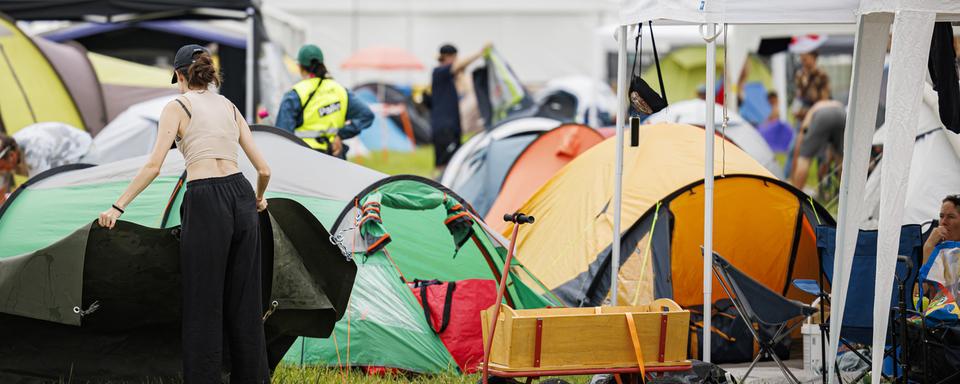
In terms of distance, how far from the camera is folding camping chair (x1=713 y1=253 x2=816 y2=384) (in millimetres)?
5934

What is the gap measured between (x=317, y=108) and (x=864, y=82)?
166 inches

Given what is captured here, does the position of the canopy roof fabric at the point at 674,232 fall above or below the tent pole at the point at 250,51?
below

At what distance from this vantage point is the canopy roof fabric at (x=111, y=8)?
12.1 metres

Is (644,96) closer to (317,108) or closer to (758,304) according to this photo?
(758,304)

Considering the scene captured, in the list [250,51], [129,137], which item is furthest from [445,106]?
[129,137]

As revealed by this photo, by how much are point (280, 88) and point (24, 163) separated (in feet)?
14.4

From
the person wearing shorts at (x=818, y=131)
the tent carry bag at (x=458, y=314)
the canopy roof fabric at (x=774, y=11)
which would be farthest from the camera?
the person wearing shorts at (x=818, y=131)

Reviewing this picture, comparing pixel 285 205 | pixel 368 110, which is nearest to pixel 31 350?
pixel 285 205

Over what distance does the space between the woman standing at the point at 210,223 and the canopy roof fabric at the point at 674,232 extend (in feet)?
8.63

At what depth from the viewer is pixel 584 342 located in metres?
5.15

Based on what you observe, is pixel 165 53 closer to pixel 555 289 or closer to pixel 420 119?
pixel 420 119

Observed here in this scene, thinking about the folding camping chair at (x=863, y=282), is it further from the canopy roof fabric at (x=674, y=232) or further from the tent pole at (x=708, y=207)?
the canopy roof fabric at (x=674, y=232)

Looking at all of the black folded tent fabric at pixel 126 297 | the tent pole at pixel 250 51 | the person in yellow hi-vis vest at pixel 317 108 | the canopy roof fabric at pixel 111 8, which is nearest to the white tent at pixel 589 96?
the tent pole at pixel 250 51

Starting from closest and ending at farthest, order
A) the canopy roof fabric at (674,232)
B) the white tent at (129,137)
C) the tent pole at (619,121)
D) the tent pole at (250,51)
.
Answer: the tent pole at (619,121), the canopy roof fabric at (674,232), the white tent at (129,137), the tent pole at (250,51)
